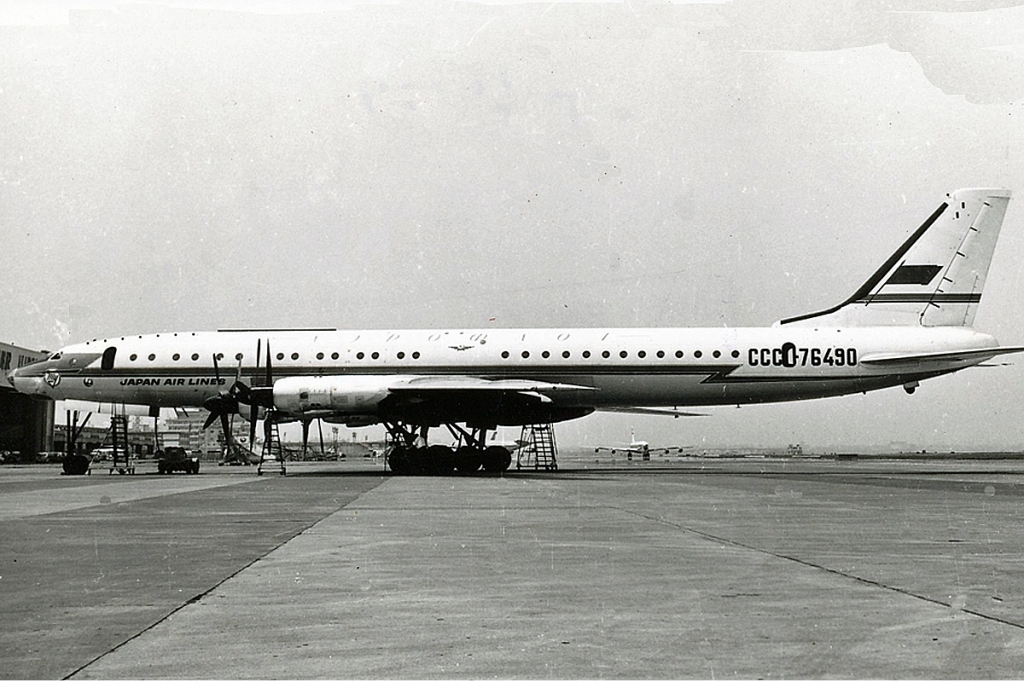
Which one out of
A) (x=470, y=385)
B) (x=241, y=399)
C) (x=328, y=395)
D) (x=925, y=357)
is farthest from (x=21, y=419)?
(x=925, y=357)

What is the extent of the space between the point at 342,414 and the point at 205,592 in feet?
70.7

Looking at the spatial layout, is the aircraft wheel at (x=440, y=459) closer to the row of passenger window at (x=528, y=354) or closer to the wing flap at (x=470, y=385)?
the wing flap at (x=470, y=385)

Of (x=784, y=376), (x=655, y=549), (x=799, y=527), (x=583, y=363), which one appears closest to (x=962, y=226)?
(x=784, y=376)

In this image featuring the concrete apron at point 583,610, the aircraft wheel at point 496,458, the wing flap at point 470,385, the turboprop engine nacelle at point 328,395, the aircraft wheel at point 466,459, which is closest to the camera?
the concrete apron at point 583,610

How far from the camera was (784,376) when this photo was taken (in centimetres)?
2992

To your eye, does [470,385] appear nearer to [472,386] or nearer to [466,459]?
[472,386]

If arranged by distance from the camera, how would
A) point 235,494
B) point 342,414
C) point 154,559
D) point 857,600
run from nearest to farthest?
point 857,600, point 154,559, point 235,494, point 342,414

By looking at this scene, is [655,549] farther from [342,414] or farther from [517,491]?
[342,414]

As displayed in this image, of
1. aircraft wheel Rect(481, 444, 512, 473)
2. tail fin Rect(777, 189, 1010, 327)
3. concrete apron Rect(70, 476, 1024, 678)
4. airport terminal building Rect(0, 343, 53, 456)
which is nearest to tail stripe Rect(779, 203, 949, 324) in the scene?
tail fin Rect(777, 189, 1010, 327)

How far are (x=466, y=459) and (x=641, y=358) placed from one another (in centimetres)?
598

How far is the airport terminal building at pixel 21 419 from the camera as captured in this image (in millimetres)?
73688

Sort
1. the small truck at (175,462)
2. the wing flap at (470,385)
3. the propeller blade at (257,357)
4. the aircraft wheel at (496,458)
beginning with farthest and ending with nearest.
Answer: the small truck at (175,462), the propeller blade at (257,357), the aircraft wheel at (496,458), the wing flap at (470,385)

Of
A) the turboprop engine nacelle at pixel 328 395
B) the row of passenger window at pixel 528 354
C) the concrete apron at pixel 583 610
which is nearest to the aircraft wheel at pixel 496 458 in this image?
the row of passenger window at pixel 528 354

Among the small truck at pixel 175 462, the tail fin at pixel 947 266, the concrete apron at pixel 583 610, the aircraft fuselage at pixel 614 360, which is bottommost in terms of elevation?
the concrete apron at pixel 583 610
